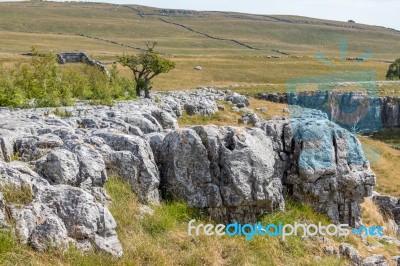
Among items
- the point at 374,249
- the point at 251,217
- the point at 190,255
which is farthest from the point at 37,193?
the point at 374,249

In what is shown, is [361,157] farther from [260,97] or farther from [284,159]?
[260,97]

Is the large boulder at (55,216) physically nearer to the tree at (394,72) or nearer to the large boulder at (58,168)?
the large boulder at (58,168)

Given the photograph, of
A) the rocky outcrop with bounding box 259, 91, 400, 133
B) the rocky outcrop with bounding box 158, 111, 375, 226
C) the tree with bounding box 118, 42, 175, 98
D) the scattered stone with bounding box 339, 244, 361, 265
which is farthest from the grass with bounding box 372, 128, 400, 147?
the scattered stone with bounding box 339, 244, 361, 265

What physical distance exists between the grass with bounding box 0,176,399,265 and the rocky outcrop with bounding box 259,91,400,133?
45173 millimetres

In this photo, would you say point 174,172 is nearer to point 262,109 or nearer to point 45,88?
point 45,88

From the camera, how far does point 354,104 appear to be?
200ft

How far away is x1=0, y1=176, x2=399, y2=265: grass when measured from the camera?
793 centimetres

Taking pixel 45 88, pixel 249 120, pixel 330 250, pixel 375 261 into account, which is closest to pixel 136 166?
pixel 330 250

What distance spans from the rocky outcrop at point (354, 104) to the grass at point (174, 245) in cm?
4517

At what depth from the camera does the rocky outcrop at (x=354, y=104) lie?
2267 inches

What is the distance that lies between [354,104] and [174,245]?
55580 millimetres

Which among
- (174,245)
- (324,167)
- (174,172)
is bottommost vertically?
(174,245)

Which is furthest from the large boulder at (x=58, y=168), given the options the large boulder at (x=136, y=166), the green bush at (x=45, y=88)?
the green bush at (x=45, y=88)

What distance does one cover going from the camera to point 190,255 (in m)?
8.93
